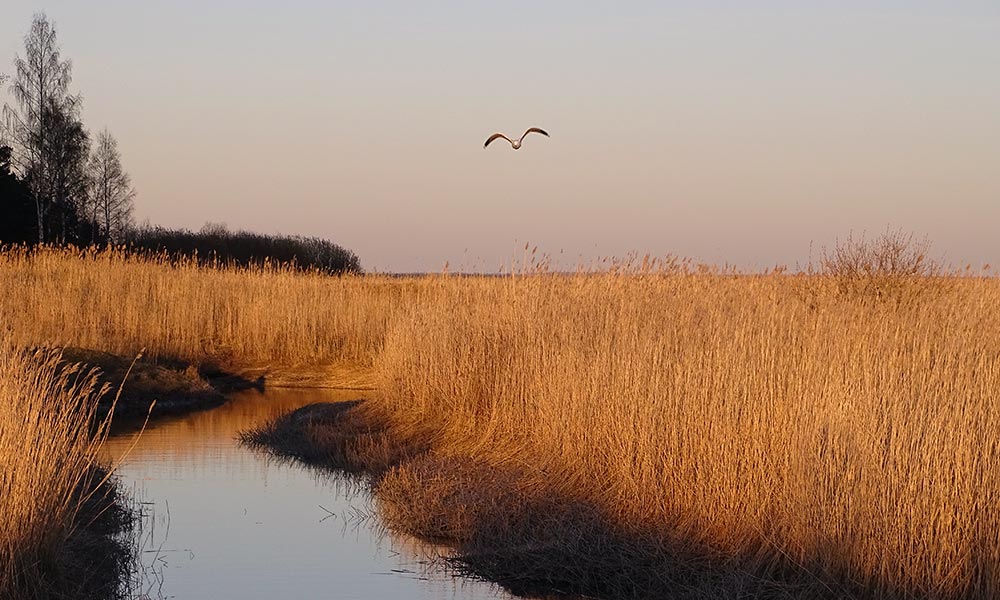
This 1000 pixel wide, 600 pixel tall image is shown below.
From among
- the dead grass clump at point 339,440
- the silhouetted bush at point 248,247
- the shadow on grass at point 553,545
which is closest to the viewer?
the shadow on grass at point 553,545

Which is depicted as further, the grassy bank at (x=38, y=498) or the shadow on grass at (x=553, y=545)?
the shadow on grass at (x=553, y=545)

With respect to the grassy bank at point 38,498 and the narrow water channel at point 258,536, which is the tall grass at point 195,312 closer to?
the narrow water channel at point 258,536

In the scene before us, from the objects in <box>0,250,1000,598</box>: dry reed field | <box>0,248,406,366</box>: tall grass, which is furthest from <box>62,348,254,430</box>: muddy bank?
<box>0,250,1000,598</box>: dry reed field

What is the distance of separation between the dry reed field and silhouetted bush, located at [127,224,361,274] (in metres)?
26.0

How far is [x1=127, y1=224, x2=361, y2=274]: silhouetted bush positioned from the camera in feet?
127

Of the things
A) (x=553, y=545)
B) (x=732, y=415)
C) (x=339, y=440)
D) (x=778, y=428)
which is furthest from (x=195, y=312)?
(x=778, y=428)

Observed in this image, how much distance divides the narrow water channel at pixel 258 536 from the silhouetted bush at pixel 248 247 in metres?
26.5

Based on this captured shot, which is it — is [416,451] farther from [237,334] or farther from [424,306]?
[237,334]

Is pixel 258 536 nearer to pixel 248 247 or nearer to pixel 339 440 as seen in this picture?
pixel 339 440

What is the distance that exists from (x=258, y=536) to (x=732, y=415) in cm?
385

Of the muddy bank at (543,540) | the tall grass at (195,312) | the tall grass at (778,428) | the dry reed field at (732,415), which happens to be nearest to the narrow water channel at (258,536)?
the muddy bank at (543,540)

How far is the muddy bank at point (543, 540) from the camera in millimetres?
6477

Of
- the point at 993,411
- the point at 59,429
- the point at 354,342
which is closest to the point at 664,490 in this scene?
the point at 993,411

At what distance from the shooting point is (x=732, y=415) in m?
7.16
